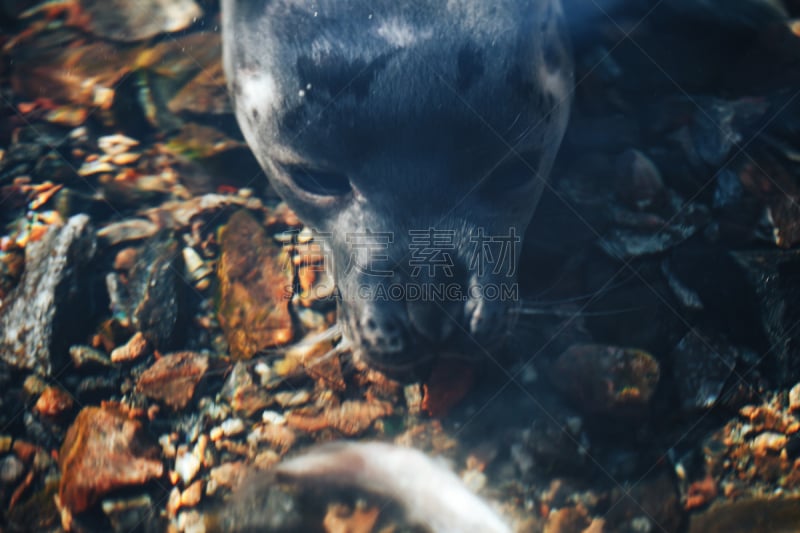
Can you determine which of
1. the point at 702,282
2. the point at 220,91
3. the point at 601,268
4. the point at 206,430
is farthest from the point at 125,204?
the point at 702,282

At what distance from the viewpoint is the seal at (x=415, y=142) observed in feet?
5.20

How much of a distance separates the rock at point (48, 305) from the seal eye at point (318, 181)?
1.23 m

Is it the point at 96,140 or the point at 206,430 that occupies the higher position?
the point at 96,140

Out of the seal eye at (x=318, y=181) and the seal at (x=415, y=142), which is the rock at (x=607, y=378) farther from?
the seal eye at (x=318, y=181)

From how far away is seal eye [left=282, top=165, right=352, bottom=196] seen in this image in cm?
183

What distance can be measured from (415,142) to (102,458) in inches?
59.4

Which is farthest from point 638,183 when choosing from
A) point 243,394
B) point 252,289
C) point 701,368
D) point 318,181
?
point 243,394

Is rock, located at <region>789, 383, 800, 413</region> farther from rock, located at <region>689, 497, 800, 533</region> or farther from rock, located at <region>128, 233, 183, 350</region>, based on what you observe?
rock, located at <region>128, 233, 183, 350</region>

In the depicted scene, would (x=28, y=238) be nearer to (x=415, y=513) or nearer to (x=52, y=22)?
(x=52, y=22)

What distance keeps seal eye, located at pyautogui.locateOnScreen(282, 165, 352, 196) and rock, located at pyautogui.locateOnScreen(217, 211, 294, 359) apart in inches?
23.8

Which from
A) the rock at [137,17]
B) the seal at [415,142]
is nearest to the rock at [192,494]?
the seal at [415,142]

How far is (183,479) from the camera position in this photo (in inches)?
79.0

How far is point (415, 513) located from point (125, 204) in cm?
214

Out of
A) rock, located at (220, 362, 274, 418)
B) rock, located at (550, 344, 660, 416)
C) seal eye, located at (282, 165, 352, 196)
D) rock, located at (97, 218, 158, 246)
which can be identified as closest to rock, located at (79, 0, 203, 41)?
rock, located at (97, 218, 158, 246)
